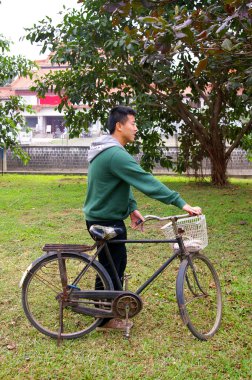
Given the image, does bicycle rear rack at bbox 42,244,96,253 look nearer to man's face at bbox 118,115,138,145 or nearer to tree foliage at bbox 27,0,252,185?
man's face at bbox 118,115,138,145

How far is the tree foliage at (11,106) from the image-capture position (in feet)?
40.1

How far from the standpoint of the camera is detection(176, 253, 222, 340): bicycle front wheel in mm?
3297

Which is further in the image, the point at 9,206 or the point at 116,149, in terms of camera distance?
the point at 9,206

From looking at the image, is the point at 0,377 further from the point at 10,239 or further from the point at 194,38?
the point at 10,239

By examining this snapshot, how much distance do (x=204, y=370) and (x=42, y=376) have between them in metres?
1.02

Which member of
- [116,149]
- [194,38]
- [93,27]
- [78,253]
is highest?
[93,27]

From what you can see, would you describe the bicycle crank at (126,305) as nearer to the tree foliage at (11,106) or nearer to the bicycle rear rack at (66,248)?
the bicycle rear rack at (66,248)

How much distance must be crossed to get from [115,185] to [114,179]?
4 centimetres

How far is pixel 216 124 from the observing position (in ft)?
38.2

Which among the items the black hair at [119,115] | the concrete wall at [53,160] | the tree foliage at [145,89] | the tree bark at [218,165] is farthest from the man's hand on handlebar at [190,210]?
the concrete wall at [53,160]

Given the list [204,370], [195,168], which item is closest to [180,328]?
[204,370]

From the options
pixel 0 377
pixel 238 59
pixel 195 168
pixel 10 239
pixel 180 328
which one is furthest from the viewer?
pixel 195 168

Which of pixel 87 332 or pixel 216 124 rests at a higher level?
pixel 216 124

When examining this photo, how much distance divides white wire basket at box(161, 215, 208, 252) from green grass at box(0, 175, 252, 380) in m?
0.67
